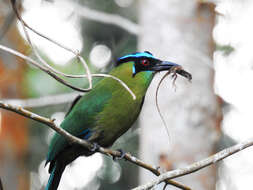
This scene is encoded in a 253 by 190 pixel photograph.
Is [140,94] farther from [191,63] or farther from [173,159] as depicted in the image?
[191,63]

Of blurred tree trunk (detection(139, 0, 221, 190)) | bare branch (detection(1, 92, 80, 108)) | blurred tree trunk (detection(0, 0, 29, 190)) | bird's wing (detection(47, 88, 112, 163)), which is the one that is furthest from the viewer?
blurred tree trunk (detection(0, 0, 29, 190))

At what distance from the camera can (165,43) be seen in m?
5.40

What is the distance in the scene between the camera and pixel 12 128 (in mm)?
6477

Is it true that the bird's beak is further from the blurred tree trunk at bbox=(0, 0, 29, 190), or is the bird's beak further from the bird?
the blurred tree trunk at bbox=(0, 0, 29, 190)

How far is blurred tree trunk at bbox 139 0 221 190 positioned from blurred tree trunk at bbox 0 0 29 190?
1.71 m

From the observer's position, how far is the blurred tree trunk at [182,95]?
15.8ft

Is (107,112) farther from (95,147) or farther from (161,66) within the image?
(161,66)

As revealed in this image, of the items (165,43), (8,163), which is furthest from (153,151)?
(8,163)

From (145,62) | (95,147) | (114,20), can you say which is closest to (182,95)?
(145,62)

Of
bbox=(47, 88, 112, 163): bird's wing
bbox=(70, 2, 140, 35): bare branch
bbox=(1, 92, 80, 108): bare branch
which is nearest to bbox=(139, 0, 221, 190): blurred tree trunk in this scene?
bbox=(70, 2, 140, 35): bare branch

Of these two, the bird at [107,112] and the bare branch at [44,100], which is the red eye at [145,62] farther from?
the bare branch at [44,100]

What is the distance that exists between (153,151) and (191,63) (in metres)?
1.05

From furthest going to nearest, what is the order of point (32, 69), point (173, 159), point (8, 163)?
1. point (32, 69)
2. point (8, 163)
3. point (173, 159)

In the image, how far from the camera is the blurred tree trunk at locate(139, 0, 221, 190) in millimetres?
4812
